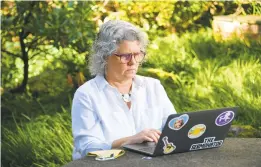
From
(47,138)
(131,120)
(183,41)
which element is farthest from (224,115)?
(183,41)

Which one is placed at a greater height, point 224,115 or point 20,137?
point 224,115

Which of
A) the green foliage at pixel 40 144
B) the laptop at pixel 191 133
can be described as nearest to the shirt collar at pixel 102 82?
the laptop at pixel 191 133

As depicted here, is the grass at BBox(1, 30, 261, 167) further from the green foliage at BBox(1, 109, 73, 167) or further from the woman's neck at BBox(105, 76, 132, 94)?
the woman's neck at BBox(105, 76, 132, 94)

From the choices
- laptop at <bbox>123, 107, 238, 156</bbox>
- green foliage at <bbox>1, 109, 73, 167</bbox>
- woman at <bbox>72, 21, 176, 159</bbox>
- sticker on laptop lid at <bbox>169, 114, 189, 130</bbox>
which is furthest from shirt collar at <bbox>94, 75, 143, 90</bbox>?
green foliage at <bbox>1, 109, 73, 167</bbox>

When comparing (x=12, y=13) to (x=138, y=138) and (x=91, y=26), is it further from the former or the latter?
(x=138, y=138)

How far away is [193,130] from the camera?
10.4 ft

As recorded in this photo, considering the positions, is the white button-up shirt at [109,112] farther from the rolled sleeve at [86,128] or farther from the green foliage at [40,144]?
the green foliage at [40,144]

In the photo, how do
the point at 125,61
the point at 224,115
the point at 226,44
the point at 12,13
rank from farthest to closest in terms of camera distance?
the point at 226,44 → the point at 12,13 → the point at 125,61 → the point at 224,115

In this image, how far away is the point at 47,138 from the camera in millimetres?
5797

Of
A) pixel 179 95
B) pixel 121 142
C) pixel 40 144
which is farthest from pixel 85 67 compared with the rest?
pixel 121 142

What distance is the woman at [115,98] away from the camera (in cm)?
355

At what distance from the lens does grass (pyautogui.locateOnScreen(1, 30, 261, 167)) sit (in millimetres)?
5680

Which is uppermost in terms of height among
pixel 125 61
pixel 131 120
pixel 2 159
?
pixel 125 61

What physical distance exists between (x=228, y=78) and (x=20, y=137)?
71.8 inches
